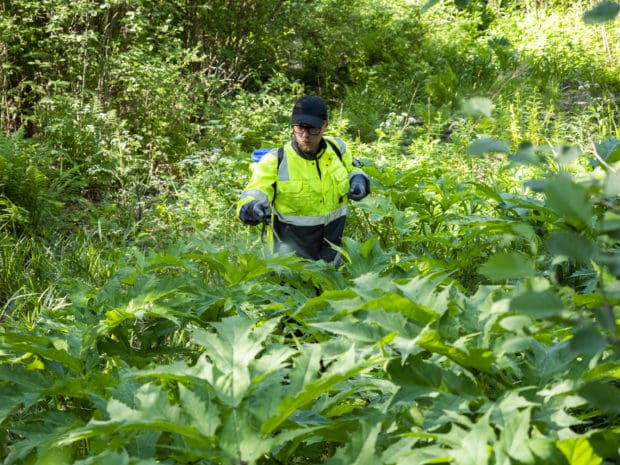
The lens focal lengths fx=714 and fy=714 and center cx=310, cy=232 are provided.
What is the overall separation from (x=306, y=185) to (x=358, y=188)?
343mm

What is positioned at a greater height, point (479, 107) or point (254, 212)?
point (479, 107)

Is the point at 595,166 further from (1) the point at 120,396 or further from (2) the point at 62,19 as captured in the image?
(2) the point at 62,19

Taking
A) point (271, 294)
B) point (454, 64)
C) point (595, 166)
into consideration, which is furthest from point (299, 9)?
point (271, 294)

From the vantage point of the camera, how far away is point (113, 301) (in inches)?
101

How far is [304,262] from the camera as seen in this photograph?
355 cm

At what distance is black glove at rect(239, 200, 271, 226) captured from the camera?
4.31m

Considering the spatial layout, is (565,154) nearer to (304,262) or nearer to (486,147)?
(486,147)

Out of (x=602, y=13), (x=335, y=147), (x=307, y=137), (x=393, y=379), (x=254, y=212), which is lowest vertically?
(x=254, y=212)

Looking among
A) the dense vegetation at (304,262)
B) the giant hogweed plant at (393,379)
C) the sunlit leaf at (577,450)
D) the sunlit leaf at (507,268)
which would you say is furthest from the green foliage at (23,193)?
the sunlit leaf at (507,268)

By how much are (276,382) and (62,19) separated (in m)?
7.22

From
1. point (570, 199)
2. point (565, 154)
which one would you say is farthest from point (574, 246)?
point (565, 154)

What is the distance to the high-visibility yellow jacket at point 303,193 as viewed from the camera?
15.3 feet

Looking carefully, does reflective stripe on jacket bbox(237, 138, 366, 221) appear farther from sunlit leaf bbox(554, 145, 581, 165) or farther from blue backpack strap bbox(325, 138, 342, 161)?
sunlit leaf bbox(554, 145, 581, 165)

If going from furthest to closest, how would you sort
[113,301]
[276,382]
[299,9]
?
[299,9] < [113,301] < [276,382]
